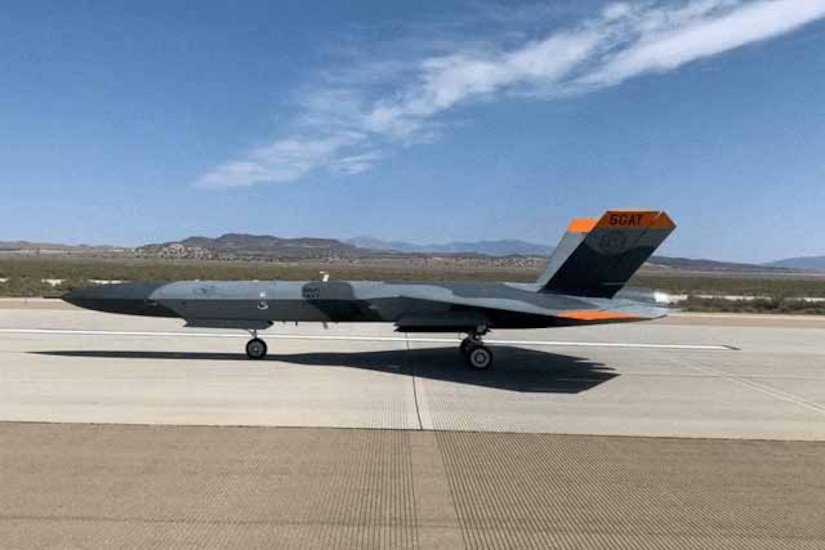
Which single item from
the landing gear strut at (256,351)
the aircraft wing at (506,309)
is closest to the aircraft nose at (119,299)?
the landing gear strut at (256,351)

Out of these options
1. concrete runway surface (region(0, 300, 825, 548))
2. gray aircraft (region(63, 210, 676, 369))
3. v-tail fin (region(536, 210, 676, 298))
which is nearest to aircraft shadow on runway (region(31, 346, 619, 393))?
concrete runway surface (region(0, 300, 825, 548))

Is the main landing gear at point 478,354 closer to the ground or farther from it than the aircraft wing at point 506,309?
closer to the ground

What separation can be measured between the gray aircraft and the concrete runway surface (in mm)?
1078

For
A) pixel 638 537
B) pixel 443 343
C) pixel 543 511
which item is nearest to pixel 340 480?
pixel 543 511

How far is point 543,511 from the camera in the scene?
6.07 m

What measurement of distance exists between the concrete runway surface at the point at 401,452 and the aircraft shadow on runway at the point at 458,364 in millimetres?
103

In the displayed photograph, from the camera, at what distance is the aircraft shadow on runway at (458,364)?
41.3 ft

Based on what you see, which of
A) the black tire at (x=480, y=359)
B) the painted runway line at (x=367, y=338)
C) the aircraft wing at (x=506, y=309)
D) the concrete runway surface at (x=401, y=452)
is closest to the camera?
the concrete runway surface at (x=401, y=452)

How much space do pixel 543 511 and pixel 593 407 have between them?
487 centimetres

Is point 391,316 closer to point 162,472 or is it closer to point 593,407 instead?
point 593,407

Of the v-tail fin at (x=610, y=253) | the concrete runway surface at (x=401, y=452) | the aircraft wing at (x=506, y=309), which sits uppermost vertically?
the v-tail fin at (x=610, y=253)

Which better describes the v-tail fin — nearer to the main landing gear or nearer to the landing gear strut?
the main landing gear

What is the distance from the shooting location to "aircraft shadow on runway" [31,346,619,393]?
41.3ft

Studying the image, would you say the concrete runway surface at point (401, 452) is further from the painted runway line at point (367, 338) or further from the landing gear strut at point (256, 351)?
the painted runway line at point (367, 338)
